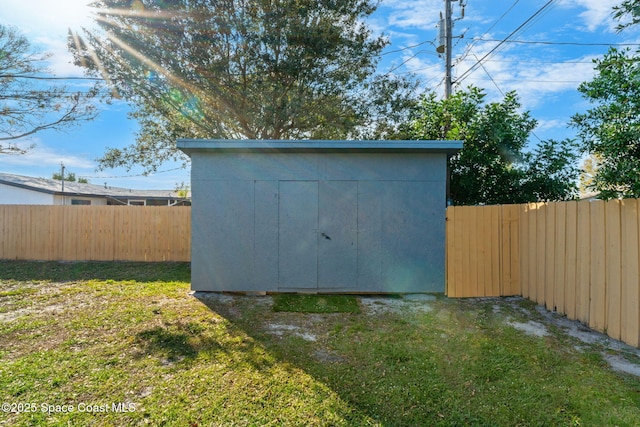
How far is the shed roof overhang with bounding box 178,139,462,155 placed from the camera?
4.87 meters

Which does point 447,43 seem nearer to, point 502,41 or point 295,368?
point 502,41

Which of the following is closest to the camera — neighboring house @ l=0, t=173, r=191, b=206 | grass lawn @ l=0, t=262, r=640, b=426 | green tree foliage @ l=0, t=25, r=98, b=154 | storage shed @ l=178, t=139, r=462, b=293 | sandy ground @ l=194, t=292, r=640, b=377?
grass lawn @ l=0, t=262, r=640, b=426

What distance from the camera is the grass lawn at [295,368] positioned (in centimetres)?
221

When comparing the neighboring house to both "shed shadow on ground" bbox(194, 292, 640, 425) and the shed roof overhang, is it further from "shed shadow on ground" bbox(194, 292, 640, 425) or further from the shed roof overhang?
"shed shadow on ground" bbox(194, 292, 640, 425)

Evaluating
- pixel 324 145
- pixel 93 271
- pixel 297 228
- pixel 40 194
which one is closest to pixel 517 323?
pixel 297 228

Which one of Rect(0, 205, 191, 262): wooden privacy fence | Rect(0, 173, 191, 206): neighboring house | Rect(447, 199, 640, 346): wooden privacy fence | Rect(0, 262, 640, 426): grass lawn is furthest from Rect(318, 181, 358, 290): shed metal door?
Rect(0, 173, 191, 206): neighboring house

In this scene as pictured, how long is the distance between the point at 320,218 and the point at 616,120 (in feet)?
13.6

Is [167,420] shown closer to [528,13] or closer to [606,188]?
[606,188]

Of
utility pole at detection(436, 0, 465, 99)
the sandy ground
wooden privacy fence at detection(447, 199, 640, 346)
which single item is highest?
utility pole at detection(436, 0, 465, 99)

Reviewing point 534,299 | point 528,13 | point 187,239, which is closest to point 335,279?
point 534,299

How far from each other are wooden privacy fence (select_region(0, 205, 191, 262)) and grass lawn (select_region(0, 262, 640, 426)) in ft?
12.5

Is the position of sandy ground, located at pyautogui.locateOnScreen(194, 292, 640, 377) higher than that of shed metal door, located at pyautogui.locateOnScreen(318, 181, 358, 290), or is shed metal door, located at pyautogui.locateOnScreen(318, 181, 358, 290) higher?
shed metal door, located at pyautogui.locateOnScreen(318, 181, 358, 290)

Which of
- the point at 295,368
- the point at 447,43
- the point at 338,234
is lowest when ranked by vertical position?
the point at 295,368

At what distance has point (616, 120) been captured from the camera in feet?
12.8
